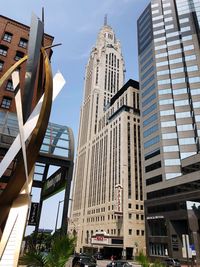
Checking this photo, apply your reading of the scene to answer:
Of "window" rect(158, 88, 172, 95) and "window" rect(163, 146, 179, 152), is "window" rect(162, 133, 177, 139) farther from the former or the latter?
"window" rect(158, 88, 172, 95)

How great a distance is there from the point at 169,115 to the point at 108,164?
149 feet

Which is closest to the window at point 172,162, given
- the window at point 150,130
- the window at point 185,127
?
the window at point 185,127

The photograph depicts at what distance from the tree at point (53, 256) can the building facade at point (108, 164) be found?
229 ft

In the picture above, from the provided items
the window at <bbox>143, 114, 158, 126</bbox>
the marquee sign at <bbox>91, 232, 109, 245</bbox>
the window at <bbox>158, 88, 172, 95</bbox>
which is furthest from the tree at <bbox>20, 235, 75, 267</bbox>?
the marquee sign at <bbox>91, 232, 109, 245</bbox>

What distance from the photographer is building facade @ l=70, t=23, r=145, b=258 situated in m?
82.6

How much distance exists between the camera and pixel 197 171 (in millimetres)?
50469

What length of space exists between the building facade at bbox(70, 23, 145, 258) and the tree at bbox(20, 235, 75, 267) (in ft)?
229

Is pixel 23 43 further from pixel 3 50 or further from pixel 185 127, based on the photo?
pixel 185 127

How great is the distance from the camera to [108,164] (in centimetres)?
10488

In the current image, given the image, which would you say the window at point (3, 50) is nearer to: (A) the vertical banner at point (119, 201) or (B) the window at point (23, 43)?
(B) the window at point (23, 43)

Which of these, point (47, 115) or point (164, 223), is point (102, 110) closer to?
point (164, 223)

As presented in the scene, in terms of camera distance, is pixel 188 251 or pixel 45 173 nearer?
pixel 188 251

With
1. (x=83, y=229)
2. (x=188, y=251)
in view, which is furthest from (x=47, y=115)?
(x=83, y=229)

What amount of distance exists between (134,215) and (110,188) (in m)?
17.1
